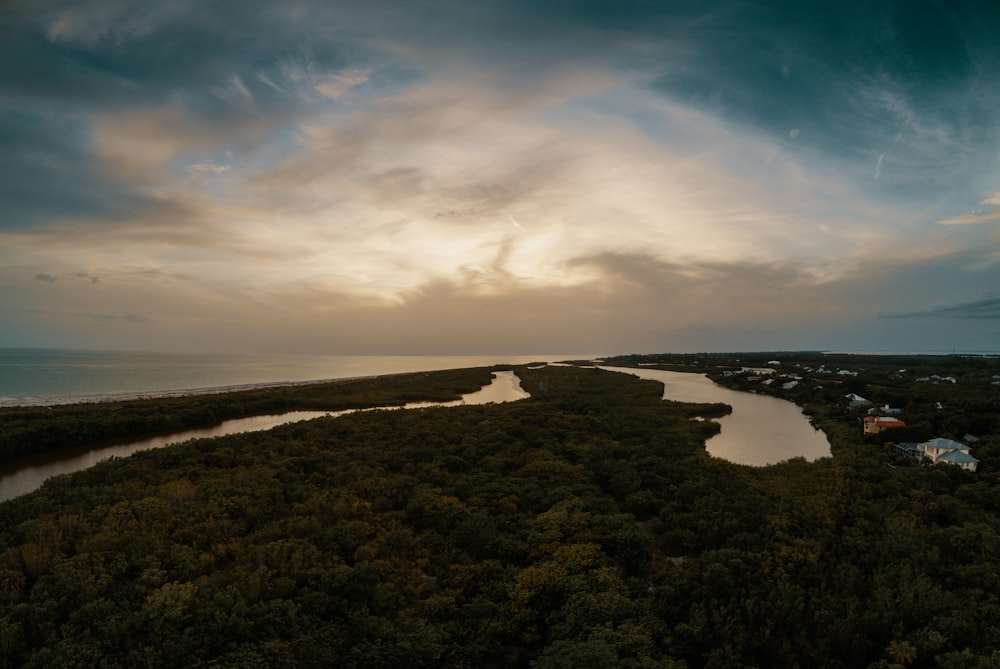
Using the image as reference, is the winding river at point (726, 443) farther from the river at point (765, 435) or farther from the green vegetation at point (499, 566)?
the green vegetation at point (499, 566)

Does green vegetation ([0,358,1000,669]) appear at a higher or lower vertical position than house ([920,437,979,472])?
higher

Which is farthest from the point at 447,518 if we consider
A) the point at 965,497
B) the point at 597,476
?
the point at 965,497

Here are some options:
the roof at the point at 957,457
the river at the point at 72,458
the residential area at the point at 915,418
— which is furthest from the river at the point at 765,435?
the river at the point at 72,458

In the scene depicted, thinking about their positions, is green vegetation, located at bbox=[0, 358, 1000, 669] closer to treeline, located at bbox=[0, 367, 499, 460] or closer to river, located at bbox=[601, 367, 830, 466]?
river, located at bbox=[601, 367, 830, 466]

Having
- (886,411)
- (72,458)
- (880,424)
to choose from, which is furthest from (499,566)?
(886,411)

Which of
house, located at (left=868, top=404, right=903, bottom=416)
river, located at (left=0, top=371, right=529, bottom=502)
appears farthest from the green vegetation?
house, located at (left=868, top=404, right=903, bottom=416)

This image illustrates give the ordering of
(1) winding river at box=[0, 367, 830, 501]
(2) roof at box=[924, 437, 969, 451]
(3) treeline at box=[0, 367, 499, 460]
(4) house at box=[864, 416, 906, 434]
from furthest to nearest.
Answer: (4) house at box=[864, 416, 906, 434] < (3) treeline at box=[0, 367, 499, 460] < (1) winding river at box=[0, 367, 830, 501] < (2) roof at box=[924, 437, 969, 451]

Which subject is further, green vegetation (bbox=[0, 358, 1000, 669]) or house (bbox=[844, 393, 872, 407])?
house (bbox=[844, 393, 872, 407])
